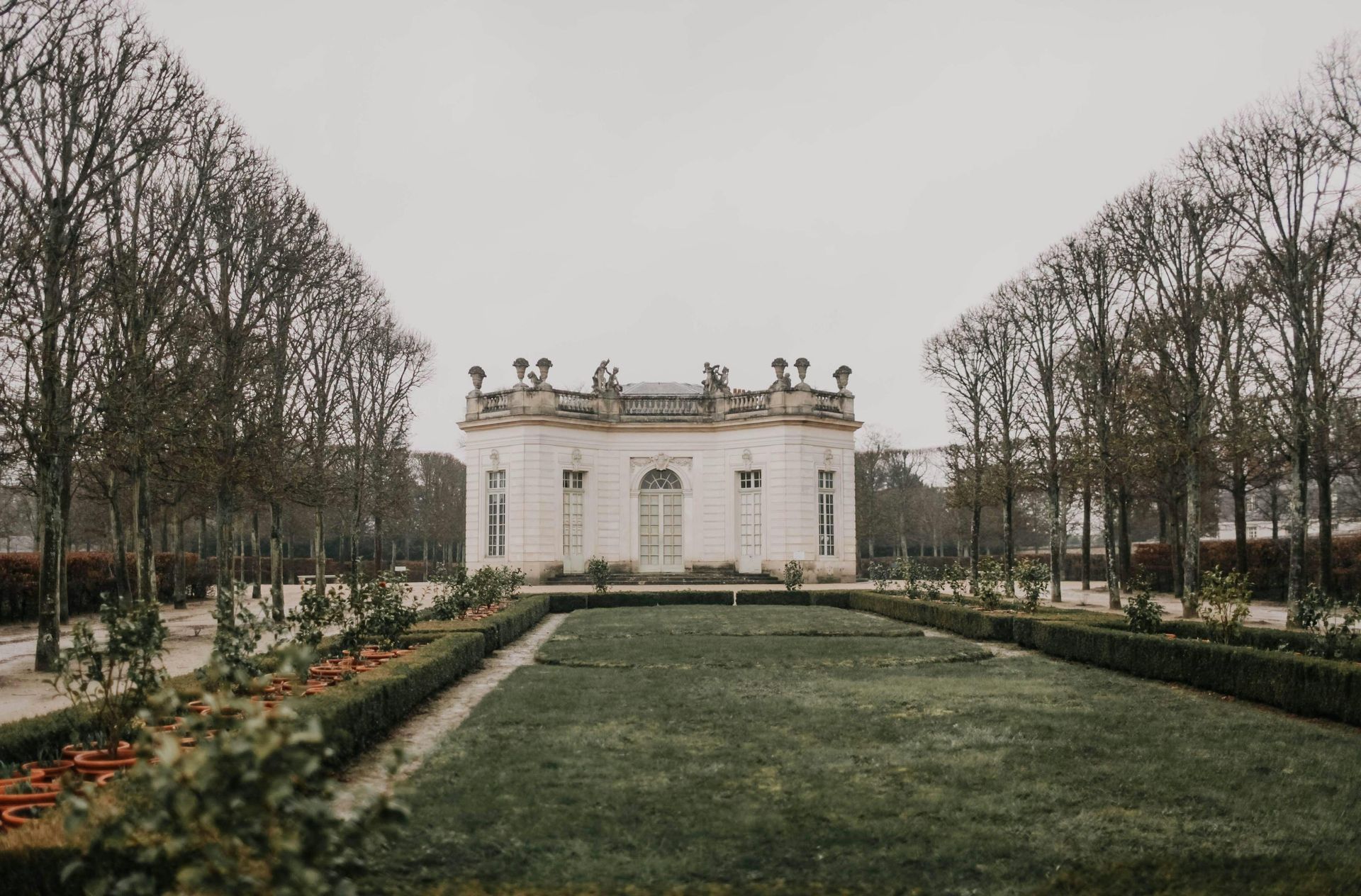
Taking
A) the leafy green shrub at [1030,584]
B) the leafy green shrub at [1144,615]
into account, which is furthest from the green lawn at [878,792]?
the leafy green shrub at [1030,584]

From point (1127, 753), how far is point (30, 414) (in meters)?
13.2

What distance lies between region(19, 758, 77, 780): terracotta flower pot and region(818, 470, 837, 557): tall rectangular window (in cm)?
2683

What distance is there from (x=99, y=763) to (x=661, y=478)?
27.0 metres

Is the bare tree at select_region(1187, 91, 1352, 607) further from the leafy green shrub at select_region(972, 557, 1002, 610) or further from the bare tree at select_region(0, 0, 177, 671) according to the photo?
the bare tree at select_region(0, 0, 177, 671)

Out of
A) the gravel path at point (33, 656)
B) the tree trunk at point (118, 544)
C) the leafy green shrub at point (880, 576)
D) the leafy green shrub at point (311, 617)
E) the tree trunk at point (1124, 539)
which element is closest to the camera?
the gravel path at point (33, 656)

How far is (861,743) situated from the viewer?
26.9ft

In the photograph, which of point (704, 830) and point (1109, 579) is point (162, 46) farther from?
point (1109, 579)

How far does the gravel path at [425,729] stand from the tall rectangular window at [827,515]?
1698 centimetres

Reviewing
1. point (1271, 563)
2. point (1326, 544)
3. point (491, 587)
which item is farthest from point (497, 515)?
point (1271, 563)

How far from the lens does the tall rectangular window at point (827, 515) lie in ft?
106

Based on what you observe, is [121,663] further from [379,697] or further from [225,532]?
[225,532]

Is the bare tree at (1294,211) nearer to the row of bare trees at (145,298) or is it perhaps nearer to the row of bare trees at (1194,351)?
the row of bare trees at (1194,351)

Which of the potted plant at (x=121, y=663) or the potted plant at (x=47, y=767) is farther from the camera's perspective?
the potted plant at (x=121, y=663)

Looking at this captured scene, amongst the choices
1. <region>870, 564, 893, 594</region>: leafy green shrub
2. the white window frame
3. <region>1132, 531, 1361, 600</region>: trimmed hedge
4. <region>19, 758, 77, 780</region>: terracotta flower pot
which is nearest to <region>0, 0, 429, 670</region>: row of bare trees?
<region>19, 758, 77, 780</region>: terracotta flower pot
